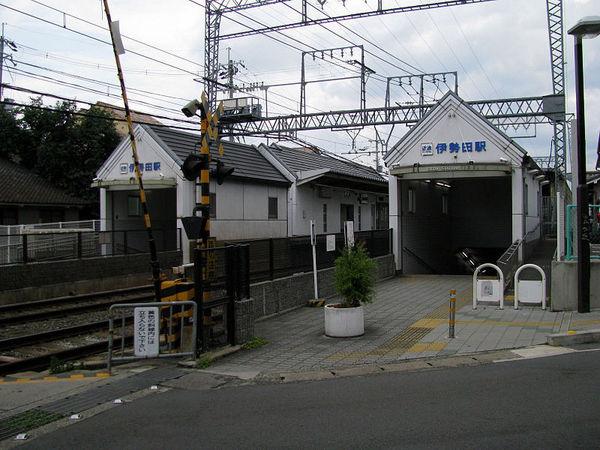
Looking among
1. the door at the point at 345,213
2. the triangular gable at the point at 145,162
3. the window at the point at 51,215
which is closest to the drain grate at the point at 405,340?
the triangular gable at the point at 145,162

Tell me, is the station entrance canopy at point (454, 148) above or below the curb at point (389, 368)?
above

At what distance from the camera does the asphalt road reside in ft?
17.3

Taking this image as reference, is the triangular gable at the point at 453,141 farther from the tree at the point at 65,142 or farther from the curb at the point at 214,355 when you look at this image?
the tree at the point at 65,142

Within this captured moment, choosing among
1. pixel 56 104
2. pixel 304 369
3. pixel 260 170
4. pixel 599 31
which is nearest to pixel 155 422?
pixel 304 369

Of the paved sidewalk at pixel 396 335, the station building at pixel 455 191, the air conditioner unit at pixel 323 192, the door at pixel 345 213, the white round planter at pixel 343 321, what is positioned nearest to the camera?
the paved sidewalk at pixel 396 335

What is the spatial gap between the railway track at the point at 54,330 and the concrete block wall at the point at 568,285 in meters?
9.21

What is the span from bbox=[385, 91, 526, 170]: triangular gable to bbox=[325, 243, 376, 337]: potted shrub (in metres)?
10.6

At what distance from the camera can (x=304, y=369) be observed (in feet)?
28.0

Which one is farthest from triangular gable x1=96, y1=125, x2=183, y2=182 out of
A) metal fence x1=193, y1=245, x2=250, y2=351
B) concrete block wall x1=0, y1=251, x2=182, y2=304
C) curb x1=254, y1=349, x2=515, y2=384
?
curb x1=254, y1=349, x2=515, y2=384

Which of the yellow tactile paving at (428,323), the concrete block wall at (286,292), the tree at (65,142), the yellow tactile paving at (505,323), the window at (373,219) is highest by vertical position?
the tree at (65,142)

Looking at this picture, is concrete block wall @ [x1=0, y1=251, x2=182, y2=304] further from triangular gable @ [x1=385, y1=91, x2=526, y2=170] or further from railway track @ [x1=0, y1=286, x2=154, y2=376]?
triangular gable @ [x1=385, y1=91, x2=526, y2=170]

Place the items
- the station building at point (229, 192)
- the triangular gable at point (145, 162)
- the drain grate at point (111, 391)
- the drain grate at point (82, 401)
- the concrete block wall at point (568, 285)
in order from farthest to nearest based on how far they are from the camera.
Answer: the station building at point (229, 192) < the triangular gable at point (145, 162) < the concrete block wall at point (568, 285) < the drain grate at point (111, 391) < the drain grate at point (82, 401)

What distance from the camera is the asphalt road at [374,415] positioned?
528 centimetres

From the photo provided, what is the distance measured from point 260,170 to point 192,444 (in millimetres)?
20509
